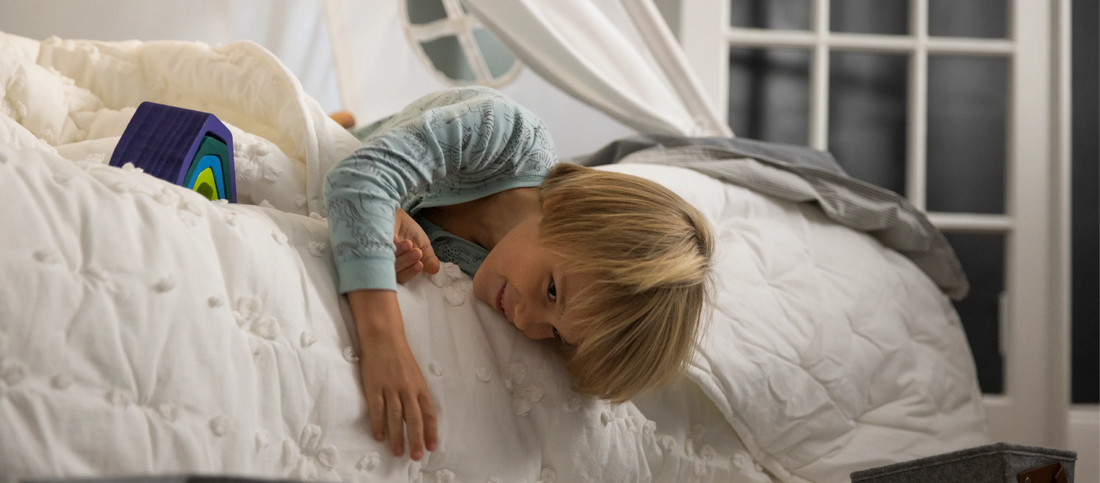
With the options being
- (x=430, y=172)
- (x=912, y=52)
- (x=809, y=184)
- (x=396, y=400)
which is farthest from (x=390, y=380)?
(x=912, y=52)

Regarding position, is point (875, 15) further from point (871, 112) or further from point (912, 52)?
point (871, 112)

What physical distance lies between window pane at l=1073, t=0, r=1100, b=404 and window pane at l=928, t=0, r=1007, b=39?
18 centimetres

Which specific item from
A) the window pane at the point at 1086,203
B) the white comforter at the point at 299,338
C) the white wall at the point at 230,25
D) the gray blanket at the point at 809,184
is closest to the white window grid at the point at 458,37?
the white wall at the point at 230,25

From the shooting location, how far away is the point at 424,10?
6.77 ft

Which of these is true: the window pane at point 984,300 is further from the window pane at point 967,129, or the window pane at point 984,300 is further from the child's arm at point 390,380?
the child's arm at point 390,380

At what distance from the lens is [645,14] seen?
1716 millimetres

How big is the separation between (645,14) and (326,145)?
894 mm

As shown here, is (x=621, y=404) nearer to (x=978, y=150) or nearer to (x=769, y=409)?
(x=769, y=409)

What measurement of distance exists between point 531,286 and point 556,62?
0.85 metres

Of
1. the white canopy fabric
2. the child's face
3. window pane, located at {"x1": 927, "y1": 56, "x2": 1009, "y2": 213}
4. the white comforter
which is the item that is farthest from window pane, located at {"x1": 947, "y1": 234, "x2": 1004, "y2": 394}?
the child's face

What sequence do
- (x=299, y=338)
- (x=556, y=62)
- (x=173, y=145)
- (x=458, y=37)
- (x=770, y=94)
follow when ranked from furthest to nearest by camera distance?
1. (x=770, y=94)
2. (x=458, y=37)
3. (x=556, y=62)
4. (x=173, y=145)
5. (x=299, y=338)

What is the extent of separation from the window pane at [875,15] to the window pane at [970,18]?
0.07 meters

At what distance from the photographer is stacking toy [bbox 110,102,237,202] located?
837 millimetres

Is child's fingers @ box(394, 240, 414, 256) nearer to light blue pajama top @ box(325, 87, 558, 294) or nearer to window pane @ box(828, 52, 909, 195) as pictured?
light blue pajama top @ box(325, 87, 558, 294)
